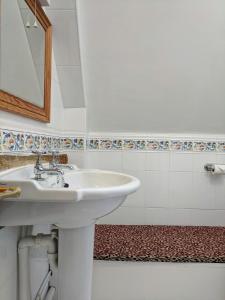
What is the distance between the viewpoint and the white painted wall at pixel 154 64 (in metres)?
1.89

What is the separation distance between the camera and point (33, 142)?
1463mm

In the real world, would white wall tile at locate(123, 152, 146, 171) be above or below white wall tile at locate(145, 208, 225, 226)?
above

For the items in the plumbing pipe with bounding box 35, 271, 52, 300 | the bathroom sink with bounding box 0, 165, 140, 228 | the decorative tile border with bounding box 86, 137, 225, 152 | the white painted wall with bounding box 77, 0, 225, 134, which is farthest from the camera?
the decorative tile border with bounding box 86, 137, 225, 152

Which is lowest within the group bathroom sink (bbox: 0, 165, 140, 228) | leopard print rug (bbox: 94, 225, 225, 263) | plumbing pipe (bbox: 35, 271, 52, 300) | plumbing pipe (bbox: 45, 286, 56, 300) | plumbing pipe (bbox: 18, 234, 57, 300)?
plumbing pipe (bbox: 45, 286, 56, 300)

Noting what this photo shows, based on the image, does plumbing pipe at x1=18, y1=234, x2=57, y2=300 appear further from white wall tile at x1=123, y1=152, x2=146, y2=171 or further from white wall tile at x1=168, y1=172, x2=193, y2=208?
white wall tile at x1=168, y1=172, x2=193, y2=208

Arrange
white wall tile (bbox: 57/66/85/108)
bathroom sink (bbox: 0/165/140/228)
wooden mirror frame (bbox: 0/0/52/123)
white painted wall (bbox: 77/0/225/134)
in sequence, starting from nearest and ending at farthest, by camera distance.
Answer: bathroom sink (bbox: 0/165/140/228) → wooden mirror frame (bbox: 0/0/52/123) → white painted wall (bbox: 77/0/225/134) → white wall tile (bbox: 57/66/85/108)

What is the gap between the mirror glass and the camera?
1.14 meters

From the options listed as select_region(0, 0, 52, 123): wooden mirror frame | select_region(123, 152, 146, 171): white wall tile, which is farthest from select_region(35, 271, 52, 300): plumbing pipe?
select_region(123, 152, 146, 171): white wall tile

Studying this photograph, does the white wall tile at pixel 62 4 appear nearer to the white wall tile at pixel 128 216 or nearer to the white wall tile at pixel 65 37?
the white wall tile at pixel 65 37

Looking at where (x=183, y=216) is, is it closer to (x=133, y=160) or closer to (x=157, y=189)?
(x=157, y=189)

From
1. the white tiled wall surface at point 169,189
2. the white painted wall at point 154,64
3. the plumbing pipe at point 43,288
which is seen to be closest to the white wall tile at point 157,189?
the white tiled wall surface at point 169,189

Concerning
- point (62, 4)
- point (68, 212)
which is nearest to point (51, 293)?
point (68, 212)

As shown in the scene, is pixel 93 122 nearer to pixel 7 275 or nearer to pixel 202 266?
pixel 202 266

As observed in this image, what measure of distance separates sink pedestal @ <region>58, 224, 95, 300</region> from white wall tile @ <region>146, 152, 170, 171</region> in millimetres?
1281
